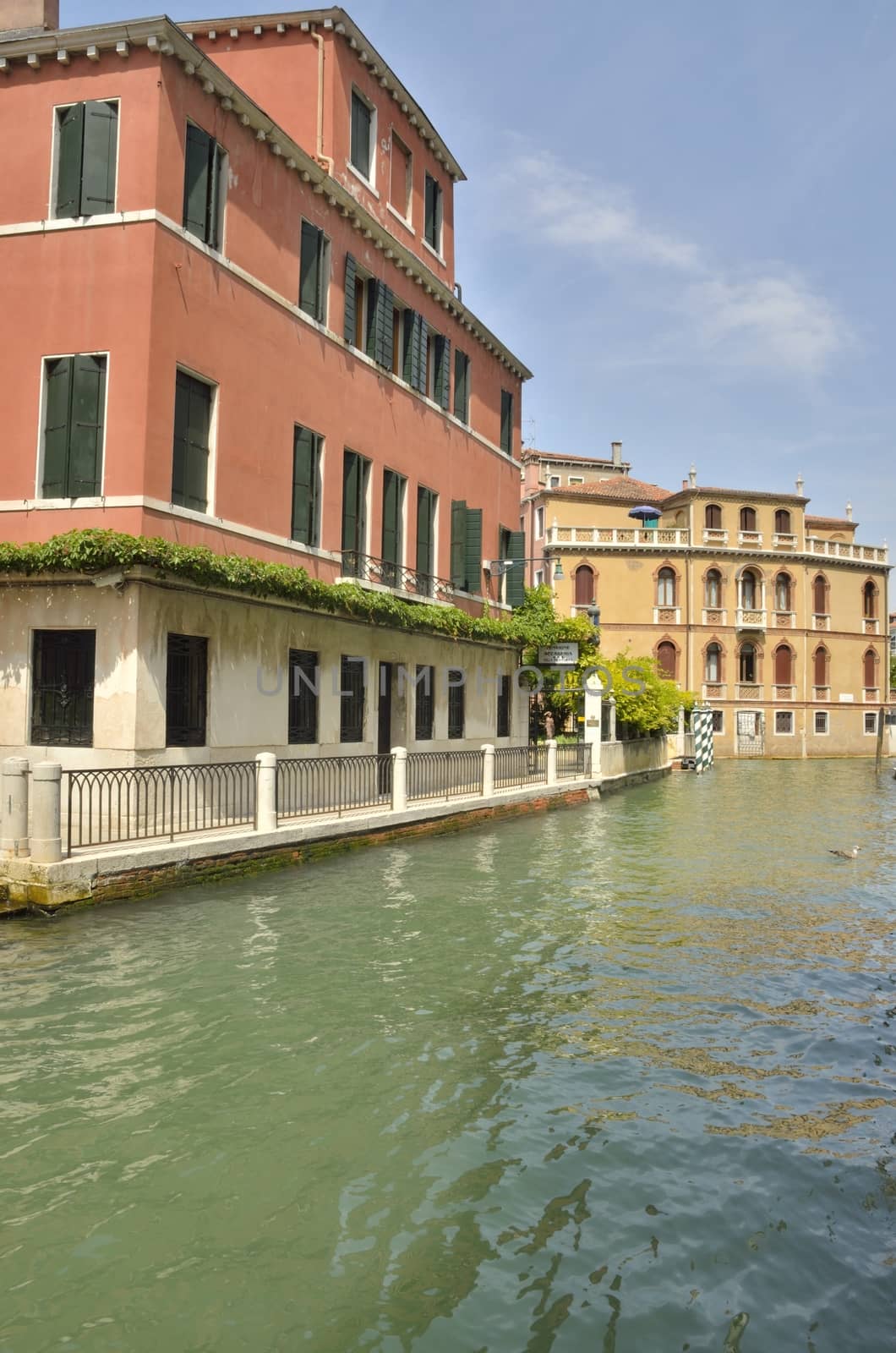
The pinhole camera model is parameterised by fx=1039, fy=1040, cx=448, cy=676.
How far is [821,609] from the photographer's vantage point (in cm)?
5066

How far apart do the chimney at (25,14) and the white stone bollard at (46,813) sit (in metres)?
12.4

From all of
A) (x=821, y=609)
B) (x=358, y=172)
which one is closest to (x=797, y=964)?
(x=358, y=172)

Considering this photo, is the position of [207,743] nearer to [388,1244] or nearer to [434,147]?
[388,1244]

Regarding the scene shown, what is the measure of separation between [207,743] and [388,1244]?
10.5 metres

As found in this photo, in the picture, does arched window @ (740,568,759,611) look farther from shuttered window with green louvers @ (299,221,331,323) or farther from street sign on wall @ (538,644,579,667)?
shuttered window with green louvers @ (299,221,331,323)

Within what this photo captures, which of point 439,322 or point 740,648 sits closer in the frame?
point 439,322

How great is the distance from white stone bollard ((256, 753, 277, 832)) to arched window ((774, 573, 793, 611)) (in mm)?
41427

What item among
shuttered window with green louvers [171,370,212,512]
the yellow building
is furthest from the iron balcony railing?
the yellow building

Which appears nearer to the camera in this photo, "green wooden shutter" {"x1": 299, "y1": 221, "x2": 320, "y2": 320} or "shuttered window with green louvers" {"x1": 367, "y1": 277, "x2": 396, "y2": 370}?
"green wooden shutter" {"x1": 299, "y1": 221, "x2": 320, "y2": 320}

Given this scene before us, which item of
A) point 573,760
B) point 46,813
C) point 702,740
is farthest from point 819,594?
point 46,813

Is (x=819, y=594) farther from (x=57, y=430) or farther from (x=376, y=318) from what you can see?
(x=57, y=430)

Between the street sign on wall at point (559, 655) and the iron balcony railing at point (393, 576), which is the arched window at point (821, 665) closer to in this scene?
the street sign on wall at point (559, 655)

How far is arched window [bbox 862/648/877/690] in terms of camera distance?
51750 mm

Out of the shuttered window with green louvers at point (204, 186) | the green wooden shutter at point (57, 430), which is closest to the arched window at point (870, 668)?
the shuttered window with green louvers at point (204, 186)
